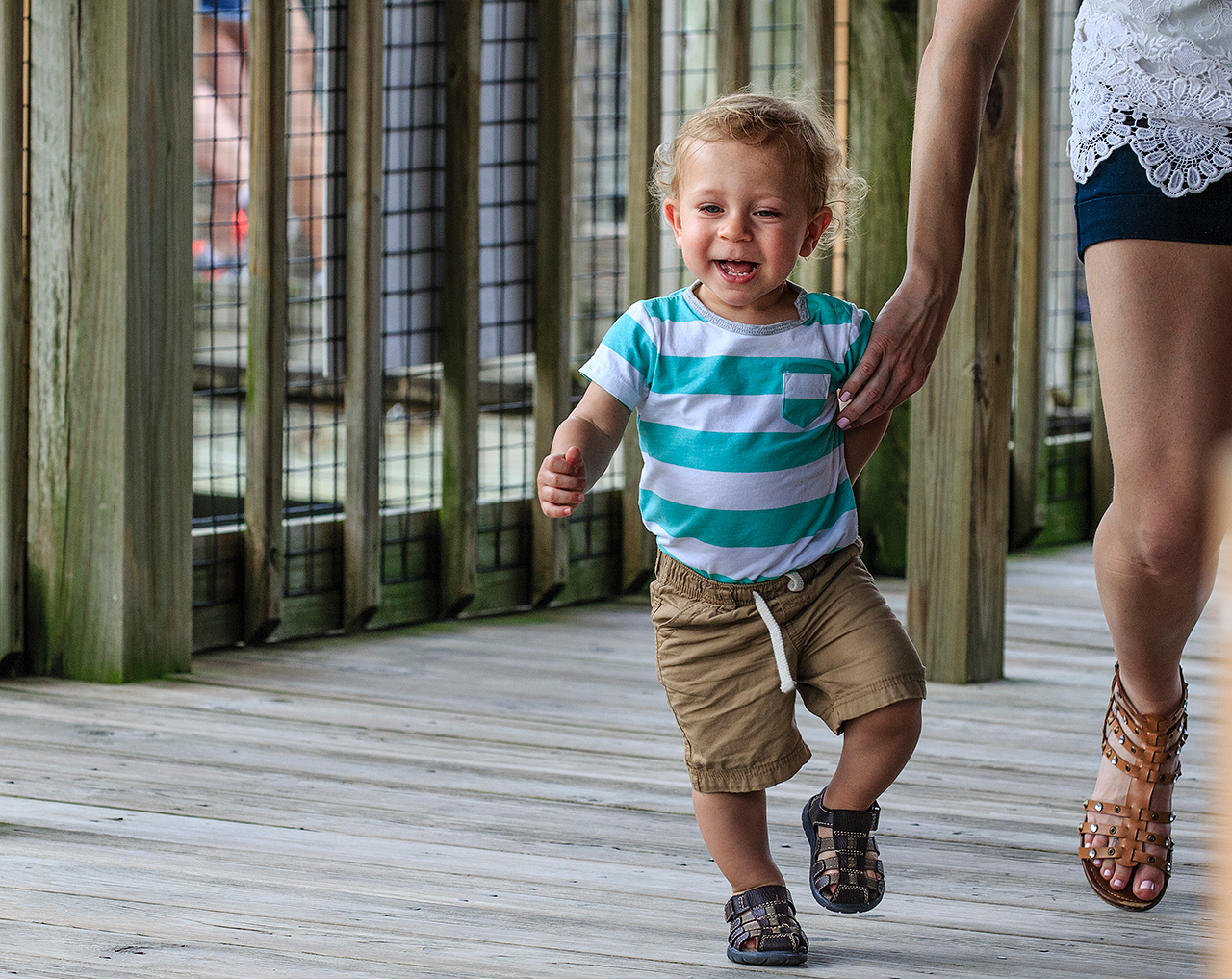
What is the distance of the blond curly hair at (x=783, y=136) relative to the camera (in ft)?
6.01

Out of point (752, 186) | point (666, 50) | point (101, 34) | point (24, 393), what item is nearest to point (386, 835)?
point (752, 186)

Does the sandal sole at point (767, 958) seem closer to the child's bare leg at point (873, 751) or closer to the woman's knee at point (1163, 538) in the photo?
the child's bare leg at point (873, 751)

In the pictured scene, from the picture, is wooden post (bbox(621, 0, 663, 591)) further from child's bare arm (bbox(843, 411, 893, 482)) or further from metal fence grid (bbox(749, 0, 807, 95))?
child's bare arm (bbox(843, 411, 893, 482))

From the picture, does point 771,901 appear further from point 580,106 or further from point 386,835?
point 580,106

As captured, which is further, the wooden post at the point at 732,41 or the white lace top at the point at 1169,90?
the wooden post at the point at 732,41

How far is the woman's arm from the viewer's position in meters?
1.88

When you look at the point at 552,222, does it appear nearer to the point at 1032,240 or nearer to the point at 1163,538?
the point at 1032,240

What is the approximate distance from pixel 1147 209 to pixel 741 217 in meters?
0.49

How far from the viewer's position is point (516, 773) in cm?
265

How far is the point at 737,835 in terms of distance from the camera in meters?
1.88

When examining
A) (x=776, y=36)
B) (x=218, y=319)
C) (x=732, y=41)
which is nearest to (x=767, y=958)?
(x=732, y=41)

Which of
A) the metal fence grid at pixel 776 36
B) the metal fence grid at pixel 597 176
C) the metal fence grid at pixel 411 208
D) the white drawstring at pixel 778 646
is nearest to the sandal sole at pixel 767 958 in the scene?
the white drawstring at pixel 778 646

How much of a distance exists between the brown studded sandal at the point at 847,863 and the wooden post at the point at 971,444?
1.44 meters

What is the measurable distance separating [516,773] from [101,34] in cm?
149
